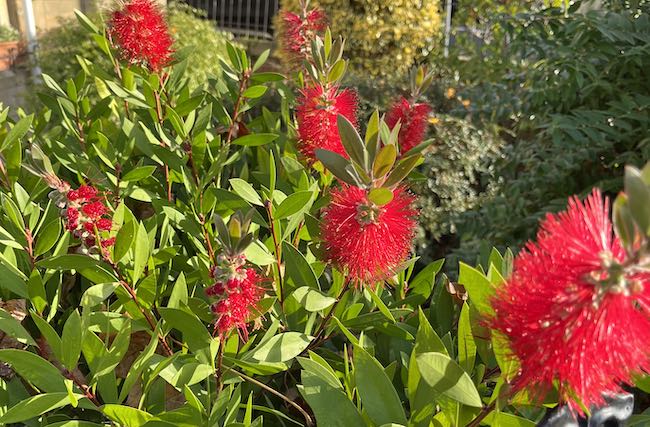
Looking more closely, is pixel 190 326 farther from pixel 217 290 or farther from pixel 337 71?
pixel 337 71

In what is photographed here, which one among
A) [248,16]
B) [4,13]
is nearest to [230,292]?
[4,13]

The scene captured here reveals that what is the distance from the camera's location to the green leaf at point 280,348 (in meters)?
0.64

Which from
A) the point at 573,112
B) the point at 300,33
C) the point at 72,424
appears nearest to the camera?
the point at 72,424

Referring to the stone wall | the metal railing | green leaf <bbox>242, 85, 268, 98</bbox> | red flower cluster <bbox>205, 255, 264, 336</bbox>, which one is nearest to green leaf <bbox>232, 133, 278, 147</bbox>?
green leaf <bbox>242, 85, 268, 98</bbox>

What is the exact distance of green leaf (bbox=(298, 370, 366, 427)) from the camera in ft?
1.82

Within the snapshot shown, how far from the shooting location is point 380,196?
→ 53cm

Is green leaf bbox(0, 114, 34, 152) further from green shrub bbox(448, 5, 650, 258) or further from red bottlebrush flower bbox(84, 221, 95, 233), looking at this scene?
green shrub bbox(448, 5, 650, 258)

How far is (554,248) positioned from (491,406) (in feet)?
0.55

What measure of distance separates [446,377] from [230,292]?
181 mm

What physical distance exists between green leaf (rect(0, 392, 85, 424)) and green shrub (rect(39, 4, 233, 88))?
104 inches

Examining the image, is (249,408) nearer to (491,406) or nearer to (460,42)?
(491,406)

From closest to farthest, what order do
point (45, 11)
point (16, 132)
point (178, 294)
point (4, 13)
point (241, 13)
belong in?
point (178, 294), point (16, 132), point (4, 13), point (45, 11), point (241, 13)

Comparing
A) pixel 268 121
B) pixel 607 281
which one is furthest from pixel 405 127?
pixel 607 281

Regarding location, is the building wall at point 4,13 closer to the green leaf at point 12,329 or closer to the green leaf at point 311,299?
the green leaf at point 12,329
